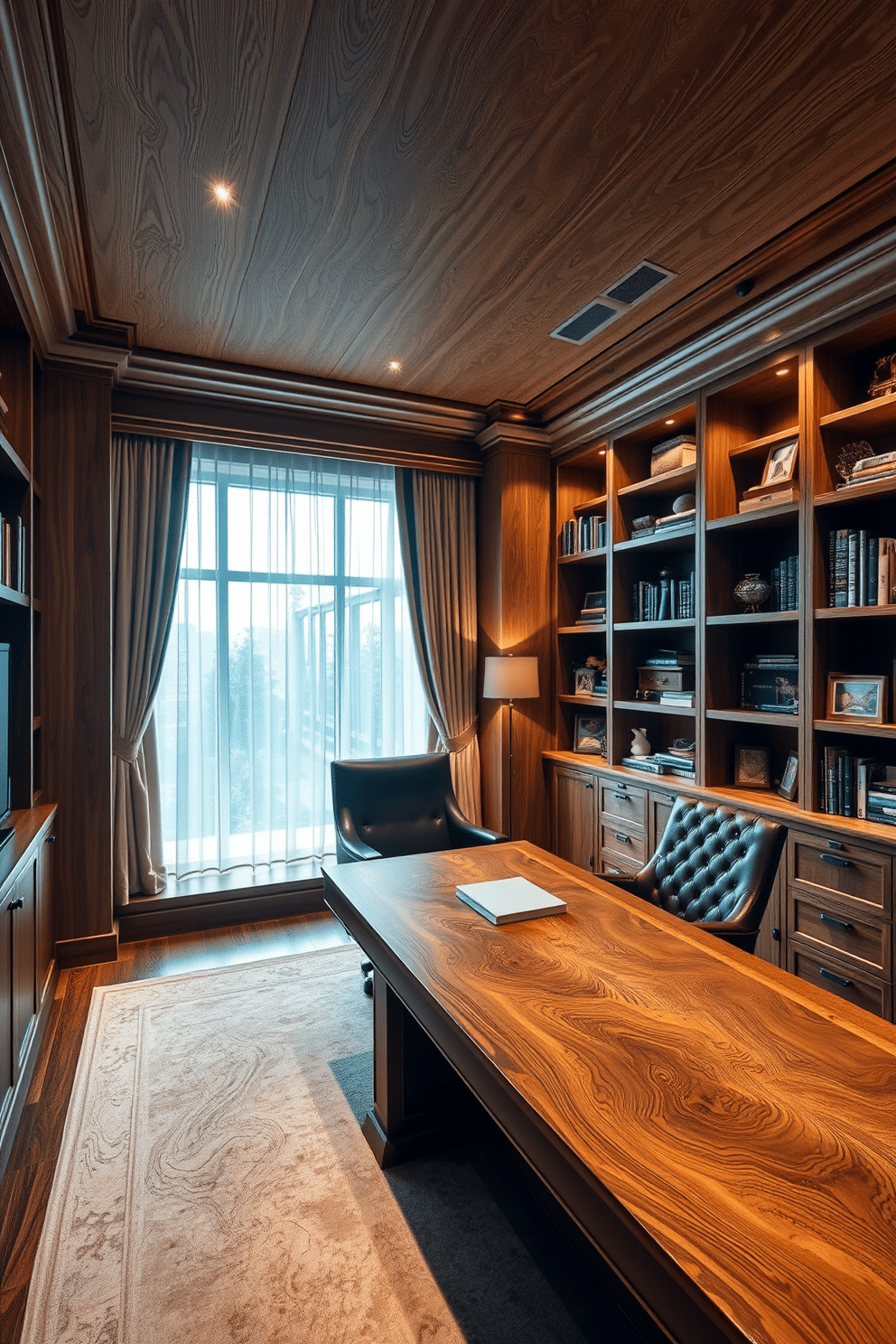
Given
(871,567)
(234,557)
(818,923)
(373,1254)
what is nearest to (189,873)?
(234,557)

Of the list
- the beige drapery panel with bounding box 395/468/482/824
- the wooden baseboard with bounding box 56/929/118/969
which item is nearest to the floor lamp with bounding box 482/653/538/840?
the beige drapery panel with bounding box 395/468/482/824

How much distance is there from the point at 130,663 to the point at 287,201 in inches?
86.1

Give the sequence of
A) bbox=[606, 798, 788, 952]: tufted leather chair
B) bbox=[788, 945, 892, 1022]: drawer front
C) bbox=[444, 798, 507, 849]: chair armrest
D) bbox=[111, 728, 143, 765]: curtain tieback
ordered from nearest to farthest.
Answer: bbox=[606, 798, 788, 952]: tufted leather chair
bbox=[788, 945, 892, 1022]: drawer front
bbox=[444, 798, 507, 849]: chair armrest
bbox=[111, 728, 143, 765]: curtain tieback

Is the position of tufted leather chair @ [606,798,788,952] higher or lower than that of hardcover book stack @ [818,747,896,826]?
lower

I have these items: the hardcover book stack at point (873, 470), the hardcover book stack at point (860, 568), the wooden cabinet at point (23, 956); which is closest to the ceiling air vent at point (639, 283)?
the hardcover book stack at point (873, 470)

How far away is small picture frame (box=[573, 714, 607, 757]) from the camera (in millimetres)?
4176

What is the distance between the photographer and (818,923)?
2.58 metres

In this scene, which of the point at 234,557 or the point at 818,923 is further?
the point at 234,557

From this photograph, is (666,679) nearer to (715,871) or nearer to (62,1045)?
(715,871)

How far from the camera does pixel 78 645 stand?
3174 mm

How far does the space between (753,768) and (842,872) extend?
2.44 feet

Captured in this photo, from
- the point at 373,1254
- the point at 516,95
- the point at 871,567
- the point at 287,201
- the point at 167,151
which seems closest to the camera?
the point at 373,1254

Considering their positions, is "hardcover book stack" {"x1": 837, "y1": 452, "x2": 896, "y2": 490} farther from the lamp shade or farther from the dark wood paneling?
the dark wood paneling

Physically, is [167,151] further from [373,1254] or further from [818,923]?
[818,923]
